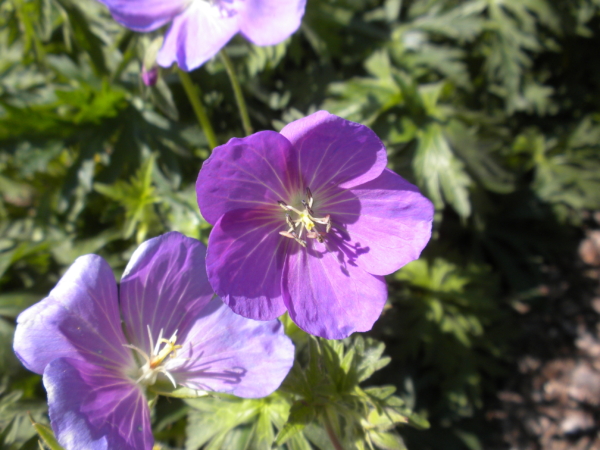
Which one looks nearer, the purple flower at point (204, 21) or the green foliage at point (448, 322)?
the purple flower at point (204, 21)

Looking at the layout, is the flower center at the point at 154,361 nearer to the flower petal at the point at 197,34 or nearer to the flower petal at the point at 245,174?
the flower petal at the point at 245,174

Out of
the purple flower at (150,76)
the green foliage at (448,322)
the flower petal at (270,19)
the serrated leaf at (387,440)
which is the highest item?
the flower petal at (270,19)

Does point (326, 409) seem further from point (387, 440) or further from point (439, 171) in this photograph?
point (439, 171)

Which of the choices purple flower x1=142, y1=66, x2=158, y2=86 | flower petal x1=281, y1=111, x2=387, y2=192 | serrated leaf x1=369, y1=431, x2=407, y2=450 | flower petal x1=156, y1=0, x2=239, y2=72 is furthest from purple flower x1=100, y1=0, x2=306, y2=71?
serrated leaf x1=369, y1=431, x2=407, y2=450

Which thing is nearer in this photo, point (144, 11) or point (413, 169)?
point (144, 11)

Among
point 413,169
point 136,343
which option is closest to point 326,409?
point 136,343

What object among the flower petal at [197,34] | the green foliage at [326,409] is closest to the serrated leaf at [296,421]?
the green foliage at [326,409]

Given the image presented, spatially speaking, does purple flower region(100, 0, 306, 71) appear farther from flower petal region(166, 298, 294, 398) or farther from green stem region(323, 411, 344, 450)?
green stem region(323, 411, 344, 450)

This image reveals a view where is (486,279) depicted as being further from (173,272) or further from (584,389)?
(173,272)
